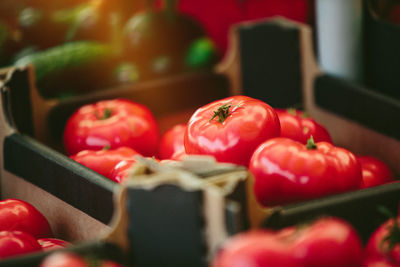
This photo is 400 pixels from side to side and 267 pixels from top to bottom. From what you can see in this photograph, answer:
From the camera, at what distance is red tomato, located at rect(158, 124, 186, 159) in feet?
5.52

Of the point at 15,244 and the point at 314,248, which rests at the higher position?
the point at 314,248

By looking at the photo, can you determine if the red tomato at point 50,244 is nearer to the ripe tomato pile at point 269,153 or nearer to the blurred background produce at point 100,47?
the ripe tomato pile at point 269,153

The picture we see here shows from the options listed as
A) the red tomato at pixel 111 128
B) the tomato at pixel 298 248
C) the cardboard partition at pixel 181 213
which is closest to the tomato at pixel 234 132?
the cardboard partition at pixel 181 213

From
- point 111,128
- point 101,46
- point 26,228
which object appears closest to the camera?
point 26,228

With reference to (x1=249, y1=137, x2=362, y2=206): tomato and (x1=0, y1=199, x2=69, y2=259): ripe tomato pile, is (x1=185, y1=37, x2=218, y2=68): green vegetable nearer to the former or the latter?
(x1=0, y1=199, x2=69, y2=259): ripe tomato pile

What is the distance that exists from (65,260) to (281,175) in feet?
1.63

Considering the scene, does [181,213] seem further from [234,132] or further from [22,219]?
[22,219]

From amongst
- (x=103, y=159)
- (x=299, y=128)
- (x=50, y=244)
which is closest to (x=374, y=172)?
(x=299, y=128)

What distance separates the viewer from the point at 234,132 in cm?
123

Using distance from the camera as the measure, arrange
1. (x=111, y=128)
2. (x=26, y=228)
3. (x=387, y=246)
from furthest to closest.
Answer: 1. (x=111, y=128)
2. (x=26, y=228)
3. (x=387, y=246)

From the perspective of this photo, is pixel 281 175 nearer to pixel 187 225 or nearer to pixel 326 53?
pixel 187 225

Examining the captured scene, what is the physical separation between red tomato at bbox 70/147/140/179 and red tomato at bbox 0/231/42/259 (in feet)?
1.26

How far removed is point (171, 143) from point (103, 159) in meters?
0.25

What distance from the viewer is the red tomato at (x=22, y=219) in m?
1.31
